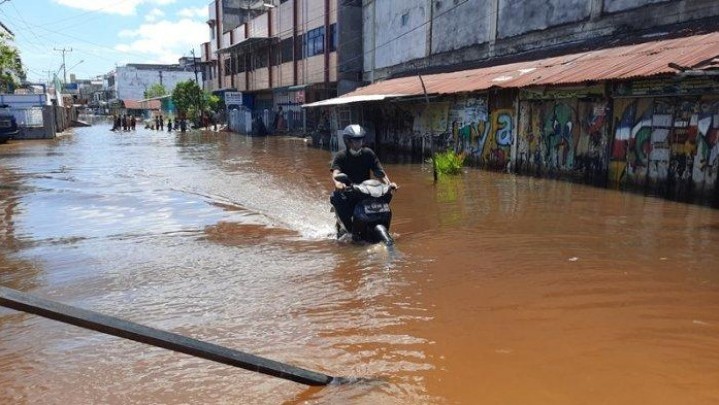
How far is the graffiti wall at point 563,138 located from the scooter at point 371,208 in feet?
25.7

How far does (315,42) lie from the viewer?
115 ft

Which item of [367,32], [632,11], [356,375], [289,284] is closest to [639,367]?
[356,375]

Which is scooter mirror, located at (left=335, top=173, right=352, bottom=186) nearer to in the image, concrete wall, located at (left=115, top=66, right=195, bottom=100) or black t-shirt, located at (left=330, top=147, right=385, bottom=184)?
black t-shirt, located at (left=330, top=147, right=385, bottom=184)

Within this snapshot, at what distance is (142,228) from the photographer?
8.59 m

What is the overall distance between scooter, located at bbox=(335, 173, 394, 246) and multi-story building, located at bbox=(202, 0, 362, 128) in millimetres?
27011

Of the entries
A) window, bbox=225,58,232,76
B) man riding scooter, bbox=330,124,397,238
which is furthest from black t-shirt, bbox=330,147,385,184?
window, bbox=225,58,232,76

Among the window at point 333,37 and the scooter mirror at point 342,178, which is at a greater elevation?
the window at point 333,37

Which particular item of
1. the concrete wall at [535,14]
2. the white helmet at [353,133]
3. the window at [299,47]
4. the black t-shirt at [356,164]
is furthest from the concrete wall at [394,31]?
the white helmet at [353,133]

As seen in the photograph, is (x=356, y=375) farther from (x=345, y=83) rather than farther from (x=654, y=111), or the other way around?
(x=345, y=83)

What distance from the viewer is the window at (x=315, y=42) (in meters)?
34.0

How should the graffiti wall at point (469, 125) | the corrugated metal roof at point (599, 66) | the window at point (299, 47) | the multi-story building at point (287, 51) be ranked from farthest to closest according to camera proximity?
the window at point (299, 47) < the multi-story building at point (287, 51) < the graffiti wall at point (469, 125) < the corrugated metal roof at point (599, 66)

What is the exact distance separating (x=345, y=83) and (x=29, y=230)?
83.9 feet

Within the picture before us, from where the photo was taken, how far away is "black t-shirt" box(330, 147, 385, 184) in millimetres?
6660

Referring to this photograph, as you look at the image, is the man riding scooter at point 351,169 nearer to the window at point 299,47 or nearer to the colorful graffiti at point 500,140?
the colorful graffiti at point 500,140
